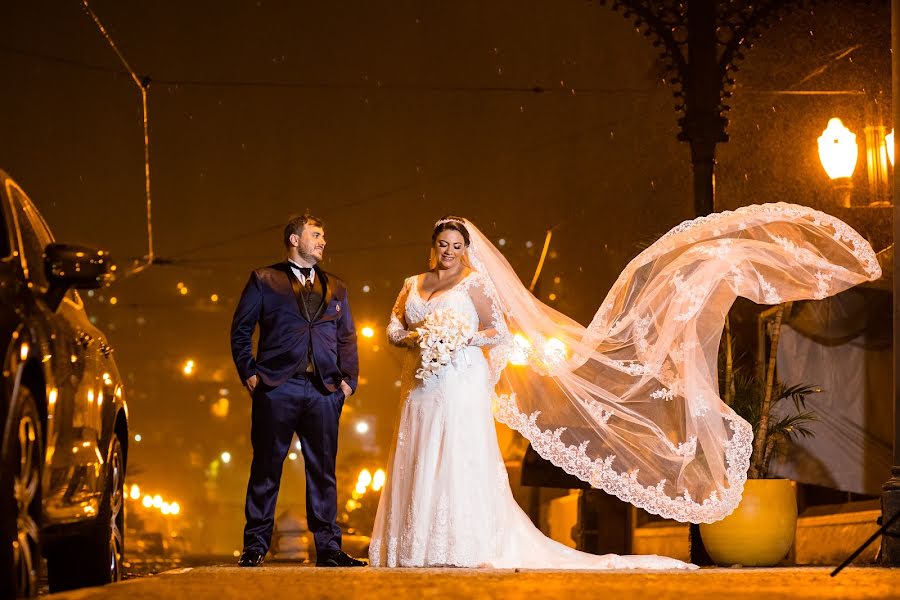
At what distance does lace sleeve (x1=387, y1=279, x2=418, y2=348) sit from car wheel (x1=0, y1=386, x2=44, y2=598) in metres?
4.84

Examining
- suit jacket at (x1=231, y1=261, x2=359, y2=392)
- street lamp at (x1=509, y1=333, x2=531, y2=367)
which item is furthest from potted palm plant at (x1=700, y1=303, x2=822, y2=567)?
suit jacket at (x1=231, y1=261, x2=359, y2=392)

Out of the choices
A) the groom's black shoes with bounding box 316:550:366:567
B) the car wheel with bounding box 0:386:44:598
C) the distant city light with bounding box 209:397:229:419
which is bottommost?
the groom's black shoes with bounding box 316:550:366:567

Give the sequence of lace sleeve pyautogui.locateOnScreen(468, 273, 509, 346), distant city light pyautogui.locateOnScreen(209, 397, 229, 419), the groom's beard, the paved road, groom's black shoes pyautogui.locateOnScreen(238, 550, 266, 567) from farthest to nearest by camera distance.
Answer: distant city light pyautogui.locateOnScreen(209, 397, 229, 419) → lace sleeve pyautogui.locateOnScreen(468, 273, 509, 346) → the groom's beard → groom's black shoes pyautogui.locateOnScreen(238, 550, 266, 567) → the paved road

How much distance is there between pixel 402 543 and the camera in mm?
10453

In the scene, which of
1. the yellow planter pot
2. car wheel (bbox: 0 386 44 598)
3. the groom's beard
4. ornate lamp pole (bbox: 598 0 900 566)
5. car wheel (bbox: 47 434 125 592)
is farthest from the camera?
ornate lamp pole (bbox: 598 0 900 566)

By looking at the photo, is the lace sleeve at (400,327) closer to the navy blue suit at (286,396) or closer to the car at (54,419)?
the navy blue suit at (286,396)

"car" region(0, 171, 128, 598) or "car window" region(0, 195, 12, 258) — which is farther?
"car window" region(0, 195, 12, 258)

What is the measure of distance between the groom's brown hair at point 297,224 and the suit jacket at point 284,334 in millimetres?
197

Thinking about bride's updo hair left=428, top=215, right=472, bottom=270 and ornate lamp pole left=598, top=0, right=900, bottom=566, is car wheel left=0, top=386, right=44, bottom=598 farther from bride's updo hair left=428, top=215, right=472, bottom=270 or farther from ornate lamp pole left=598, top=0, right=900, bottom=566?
ornate lamp pole left=598, top=0, right=900, bottom=566

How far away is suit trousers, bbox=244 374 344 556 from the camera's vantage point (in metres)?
10.0

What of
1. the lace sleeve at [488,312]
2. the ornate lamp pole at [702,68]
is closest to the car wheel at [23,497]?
the lace sleeve at [488,312]

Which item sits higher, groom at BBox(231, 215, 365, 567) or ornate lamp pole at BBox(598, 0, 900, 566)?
ornate lamp pole at BBox(598, 0, 900, 566)

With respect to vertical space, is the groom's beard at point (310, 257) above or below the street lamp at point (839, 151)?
below

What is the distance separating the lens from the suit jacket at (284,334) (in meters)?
10.0
